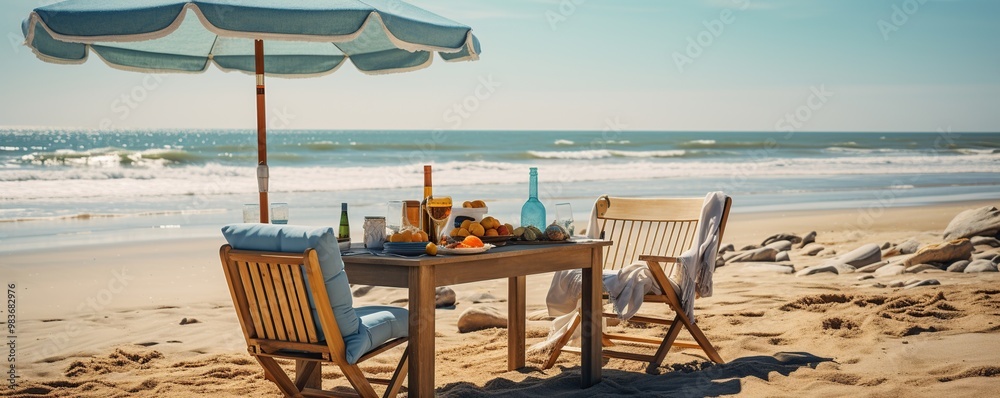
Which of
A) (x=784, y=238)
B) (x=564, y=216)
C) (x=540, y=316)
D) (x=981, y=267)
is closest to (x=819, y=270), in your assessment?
(x=981, y=267)

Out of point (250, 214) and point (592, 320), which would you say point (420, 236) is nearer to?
point (250, 214)

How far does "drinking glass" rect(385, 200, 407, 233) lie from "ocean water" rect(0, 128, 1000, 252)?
690 centimetres

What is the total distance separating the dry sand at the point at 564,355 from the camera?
450cm

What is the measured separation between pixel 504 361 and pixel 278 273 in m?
2.06

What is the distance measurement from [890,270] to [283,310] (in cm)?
570

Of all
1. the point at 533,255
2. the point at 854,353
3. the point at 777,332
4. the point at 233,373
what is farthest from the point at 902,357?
the point at 233,373

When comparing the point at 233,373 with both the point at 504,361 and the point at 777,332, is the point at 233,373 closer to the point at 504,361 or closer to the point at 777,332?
the point at 504,361

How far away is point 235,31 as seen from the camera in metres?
3.77

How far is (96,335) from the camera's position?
575 cm

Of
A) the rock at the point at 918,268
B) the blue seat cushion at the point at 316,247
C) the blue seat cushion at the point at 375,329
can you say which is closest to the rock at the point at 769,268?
the rock at the point at 918,268

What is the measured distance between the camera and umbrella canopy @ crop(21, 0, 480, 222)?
12.5 feet

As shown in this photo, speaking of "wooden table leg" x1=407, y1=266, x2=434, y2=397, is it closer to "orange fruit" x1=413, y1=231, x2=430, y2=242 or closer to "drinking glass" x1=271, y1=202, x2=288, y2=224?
"orange fruit" x1=413, y1=231, x2=430, y2=242

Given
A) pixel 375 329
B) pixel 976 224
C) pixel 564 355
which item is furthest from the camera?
pixel 976 224
